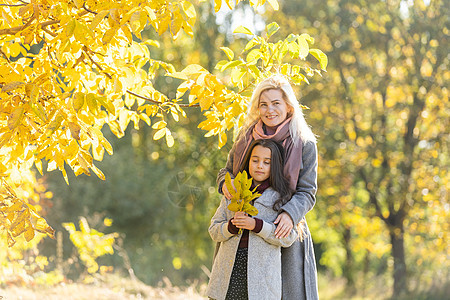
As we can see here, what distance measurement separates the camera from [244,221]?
94.2 inches

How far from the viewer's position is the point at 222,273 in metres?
2.52

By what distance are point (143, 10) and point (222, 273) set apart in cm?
116

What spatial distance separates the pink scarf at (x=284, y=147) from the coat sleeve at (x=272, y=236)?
0.19 meters

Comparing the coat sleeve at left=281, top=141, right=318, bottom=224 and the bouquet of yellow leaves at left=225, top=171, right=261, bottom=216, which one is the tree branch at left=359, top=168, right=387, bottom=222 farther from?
the bouquet of yellow leaves at left=225, top=171, right=261, bottom=216

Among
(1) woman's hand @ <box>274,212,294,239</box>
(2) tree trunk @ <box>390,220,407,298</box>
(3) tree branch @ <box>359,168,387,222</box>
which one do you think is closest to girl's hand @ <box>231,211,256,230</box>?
(1) woman's hand @ <box>274,212,294,239</box>

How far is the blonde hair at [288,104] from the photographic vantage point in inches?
102

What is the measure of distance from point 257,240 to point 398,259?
25.6 ft

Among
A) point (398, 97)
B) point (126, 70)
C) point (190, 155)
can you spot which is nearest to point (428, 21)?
point (398, 97)

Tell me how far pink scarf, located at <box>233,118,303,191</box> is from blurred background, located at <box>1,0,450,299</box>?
498cm

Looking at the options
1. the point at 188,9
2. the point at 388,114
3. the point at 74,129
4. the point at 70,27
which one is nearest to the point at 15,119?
the point at 74,129

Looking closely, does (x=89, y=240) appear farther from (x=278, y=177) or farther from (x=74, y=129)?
(x=74, y=129)

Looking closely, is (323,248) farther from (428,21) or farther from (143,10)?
(143,10)

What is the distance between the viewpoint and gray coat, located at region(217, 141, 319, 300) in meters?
2.50

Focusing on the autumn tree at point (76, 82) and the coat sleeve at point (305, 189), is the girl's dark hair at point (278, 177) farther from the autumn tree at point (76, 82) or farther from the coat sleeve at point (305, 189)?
the autumn tree at point (76, 82)
